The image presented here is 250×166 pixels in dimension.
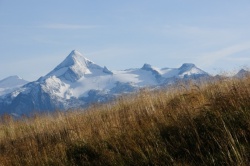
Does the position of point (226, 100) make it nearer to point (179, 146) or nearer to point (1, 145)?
point (179, 146)

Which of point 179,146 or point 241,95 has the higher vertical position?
point 241,95

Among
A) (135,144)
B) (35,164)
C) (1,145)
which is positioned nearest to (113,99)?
(1,145)

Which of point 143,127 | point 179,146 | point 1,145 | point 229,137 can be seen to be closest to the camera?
point 229,137

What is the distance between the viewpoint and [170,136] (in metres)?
7.61

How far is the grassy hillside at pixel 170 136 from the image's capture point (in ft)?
21.5

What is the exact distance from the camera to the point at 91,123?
11742mm

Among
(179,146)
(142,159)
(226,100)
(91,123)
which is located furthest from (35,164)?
(226,100)

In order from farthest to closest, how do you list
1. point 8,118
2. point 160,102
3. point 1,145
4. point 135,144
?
point 8,118
point 1,145
point 160,102
point 135,144

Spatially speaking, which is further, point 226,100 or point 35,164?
point 35,164

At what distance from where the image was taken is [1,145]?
14.1m

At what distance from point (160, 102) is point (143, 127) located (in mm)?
2867

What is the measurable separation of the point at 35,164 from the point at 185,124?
3884 millimetres

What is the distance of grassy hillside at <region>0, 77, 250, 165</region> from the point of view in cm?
657

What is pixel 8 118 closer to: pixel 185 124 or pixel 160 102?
pixel 160 102
